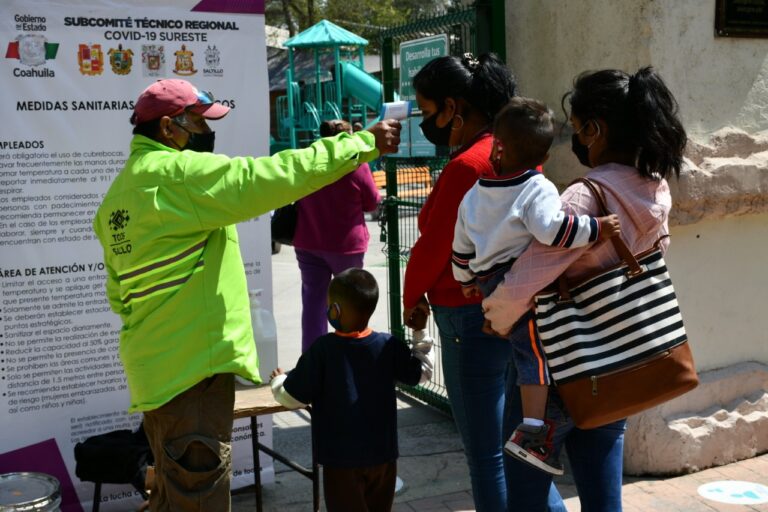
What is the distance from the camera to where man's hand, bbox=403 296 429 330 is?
358 centimetres

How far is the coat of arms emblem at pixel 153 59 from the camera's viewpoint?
436 centimetres

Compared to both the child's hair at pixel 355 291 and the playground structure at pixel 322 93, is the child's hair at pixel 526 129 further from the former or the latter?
the playground structure at pixel 322 93

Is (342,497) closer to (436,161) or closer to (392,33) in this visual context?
(436,161)

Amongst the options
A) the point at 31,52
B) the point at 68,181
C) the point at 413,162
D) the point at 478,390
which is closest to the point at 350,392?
the point at 478,390

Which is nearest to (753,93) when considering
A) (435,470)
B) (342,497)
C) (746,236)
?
(746,236)

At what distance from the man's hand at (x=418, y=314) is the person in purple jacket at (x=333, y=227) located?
→ 9.45 ft

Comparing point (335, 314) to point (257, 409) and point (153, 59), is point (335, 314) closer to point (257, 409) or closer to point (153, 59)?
point (257, 409)

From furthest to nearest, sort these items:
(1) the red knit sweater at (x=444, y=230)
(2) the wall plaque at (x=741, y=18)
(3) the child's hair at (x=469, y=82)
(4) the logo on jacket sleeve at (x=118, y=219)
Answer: (2) the wall plaque at (x=741, y=18)
(3) the child's hair at (x=469, y=82)
(1) the red knit sweater at (x=444, y=230)
(4) the logo on jacket sleeve at (x=118, y=219)

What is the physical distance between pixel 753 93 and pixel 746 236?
0.78 meters

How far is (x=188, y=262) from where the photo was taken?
315 centimetres

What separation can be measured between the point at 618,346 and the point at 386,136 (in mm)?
1061

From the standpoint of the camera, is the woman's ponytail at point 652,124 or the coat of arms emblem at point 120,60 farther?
the coat of arms emblem at point 120,60

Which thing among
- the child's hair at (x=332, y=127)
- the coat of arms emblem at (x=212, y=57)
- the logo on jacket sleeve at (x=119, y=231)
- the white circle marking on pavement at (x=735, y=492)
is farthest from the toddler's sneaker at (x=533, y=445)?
the child's hair at (x=332, y=127)

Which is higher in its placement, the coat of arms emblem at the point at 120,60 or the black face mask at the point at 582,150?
the coat of arms emblem at the point at 120,60
